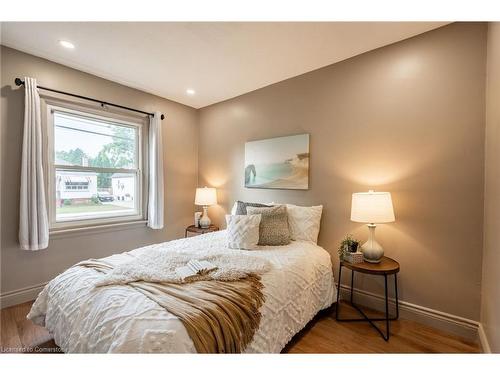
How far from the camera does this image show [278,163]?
284 cm

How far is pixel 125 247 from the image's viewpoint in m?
3.06

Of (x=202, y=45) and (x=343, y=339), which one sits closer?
(x=343, y=339)

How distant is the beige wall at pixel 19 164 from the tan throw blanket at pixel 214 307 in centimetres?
187

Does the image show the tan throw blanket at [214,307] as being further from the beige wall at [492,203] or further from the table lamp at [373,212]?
the beige wall at [492,203]

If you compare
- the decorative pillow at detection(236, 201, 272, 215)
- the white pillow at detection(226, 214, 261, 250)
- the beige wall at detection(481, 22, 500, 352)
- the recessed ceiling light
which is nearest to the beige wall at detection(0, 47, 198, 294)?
the recessed ceiling light

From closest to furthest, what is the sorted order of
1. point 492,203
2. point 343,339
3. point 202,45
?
point 492,203, point 343,339, point 202,45

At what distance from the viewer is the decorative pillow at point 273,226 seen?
2258mm

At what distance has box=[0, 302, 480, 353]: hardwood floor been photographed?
162cm

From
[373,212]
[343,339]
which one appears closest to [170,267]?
[343,339]

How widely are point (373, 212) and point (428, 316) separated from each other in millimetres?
1024

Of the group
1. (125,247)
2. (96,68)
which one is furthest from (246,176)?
(96,68)

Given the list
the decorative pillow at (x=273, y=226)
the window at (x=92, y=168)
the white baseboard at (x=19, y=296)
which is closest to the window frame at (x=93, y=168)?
the window at (x=92, y=168)

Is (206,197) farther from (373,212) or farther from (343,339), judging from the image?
(343,339)
